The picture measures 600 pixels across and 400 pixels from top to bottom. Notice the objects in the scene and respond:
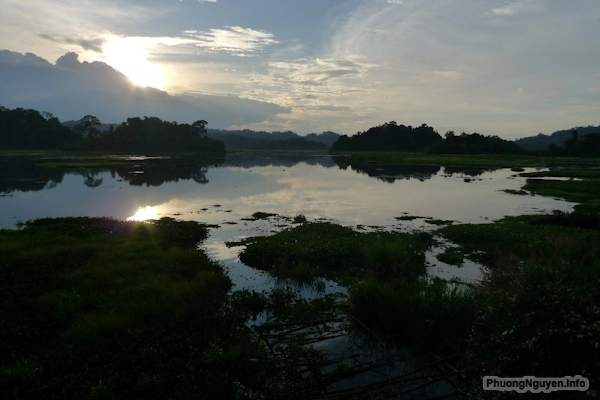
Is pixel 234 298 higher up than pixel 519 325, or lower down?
lower down

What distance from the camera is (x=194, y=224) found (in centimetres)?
2891

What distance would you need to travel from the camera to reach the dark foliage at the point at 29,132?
14750 cm

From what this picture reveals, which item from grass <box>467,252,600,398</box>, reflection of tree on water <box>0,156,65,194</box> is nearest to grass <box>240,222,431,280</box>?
grass <box>467,252,600,398</box>

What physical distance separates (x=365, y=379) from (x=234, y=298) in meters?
6.62

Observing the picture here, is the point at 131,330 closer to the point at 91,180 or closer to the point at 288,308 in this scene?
the point at 288,308

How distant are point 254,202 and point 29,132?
15080 cm

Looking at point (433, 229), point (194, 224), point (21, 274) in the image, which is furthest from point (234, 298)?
point (433, 229)

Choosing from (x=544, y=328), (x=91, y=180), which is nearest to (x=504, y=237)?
(x=544, y=328)

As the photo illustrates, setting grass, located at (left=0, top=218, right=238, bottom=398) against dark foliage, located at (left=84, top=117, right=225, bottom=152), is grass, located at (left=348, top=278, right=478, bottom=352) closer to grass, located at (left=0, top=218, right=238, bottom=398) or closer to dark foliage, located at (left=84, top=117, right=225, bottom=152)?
grass, located at (left=0, top=218, right=238, bottom=398)

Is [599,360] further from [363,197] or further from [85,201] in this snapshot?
[85,201]

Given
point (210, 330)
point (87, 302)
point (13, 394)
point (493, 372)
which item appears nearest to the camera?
point (493, 372)

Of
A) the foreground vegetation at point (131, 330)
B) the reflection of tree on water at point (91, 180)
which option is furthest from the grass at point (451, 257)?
the reflection of tree on water at point (91, 180)

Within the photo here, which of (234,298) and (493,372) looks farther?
(234,298)

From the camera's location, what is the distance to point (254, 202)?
4119cm
